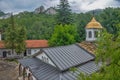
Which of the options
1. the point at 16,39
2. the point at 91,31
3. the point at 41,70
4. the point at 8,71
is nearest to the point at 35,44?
the point at 16,39

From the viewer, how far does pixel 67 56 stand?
29.5 m

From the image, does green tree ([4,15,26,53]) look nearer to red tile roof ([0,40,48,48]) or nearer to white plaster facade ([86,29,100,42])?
red tile roof ([0,40,48,48])

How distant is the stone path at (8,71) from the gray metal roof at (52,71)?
8.50m

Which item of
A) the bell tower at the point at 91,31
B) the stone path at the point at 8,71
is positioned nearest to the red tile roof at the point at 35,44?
the stone path at the point at 8,71

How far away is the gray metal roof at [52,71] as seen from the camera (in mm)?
24683

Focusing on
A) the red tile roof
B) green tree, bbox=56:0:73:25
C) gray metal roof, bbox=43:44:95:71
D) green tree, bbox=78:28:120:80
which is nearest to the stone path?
gray metal roof, bbox=43:44:95:71

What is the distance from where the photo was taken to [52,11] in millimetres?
158375

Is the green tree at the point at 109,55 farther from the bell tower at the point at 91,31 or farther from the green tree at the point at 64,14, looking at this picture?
the green tree at the point at 64,14

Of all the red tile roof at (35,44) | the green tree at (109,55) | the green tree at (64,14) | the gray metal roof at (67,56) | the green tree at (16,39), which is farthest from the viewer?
the green tree at (64,14)

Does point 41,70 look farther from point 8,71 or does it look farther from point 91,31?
point 8,71

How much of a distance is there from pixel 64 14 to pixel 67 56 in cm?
3884

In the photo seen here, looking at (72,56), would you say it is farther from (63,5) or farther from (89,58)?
(63,5)

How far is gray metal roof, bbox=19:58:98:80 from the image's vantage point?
2468 cm

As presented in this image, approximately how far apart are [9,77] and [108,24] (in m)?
37.5
